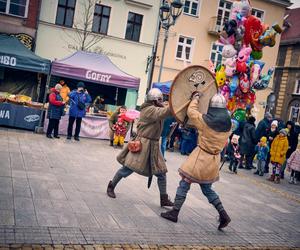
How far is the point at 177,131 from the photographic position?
571 inches

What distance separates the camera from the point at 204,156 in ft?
17.1

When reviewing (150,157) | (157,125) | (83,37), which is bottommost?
(150,157)

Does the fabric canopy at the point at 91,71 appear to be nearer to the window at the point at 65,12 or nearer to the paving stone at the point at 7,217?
the window at the point at 65,12

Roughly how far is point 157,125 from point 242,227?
6.83 ft

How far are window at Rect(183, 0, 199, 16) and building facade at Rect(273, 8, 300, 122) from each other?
12.1 meters

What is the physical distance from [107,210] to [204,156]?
63.9 inches

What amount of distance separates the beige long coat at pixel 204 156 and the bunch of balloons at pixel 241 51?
6874 mm

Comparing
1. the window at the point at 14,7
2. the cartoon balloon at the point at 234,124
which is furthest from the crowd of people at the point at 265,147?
the window at the point at 14,7

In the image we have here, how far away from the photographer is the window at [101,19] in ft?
73.9

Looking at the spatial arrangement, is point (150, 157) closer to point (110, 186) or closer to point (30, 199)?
point (110, 186)

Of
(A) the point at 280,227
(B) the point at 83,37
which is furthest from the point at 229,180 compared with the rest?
(B) the point at 83,37

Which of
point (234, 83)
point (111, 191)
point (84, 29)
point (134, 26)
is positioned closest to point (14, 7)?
point (84, 29)

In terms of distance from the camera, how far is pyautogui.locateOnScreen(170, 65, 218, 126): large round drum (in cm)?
521

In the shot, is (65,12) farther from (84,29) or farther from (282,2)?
(282,2)
